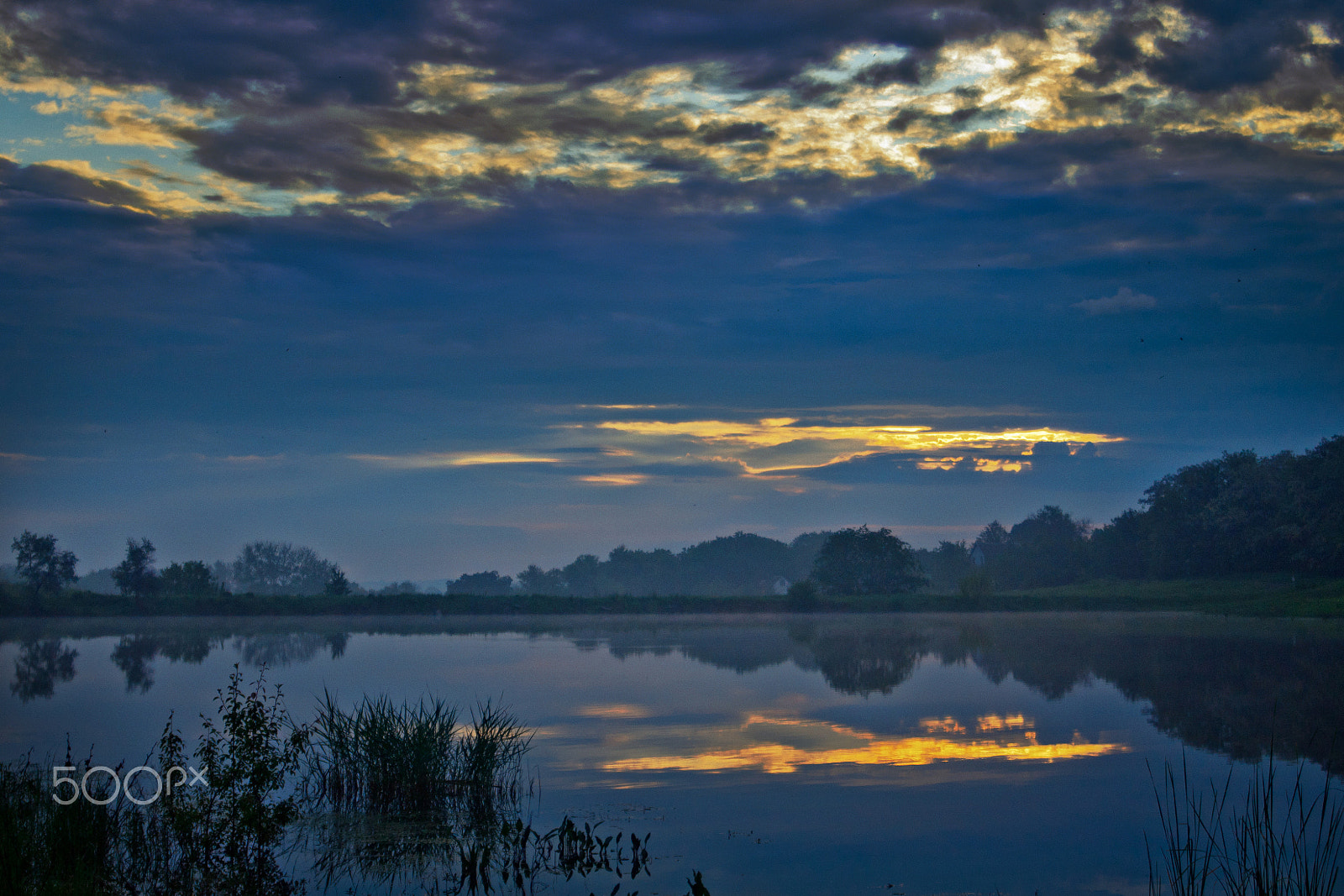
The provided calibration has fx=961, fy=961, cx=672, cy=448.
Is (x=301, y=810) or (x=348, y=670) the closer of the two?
(x=301, y=810)

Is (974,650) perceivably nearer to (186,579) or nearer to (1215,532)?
(1215,532)

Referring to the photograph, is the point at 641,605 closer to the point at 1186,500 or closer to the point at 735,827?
the point at 1186,500

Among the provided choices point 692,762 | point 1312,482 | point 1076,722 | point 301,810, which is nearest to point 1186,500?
point 1312,482

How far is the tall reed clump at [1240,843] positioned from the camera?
7664mm

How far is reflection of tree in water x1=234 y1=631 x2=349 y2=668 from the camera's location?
32522 mm

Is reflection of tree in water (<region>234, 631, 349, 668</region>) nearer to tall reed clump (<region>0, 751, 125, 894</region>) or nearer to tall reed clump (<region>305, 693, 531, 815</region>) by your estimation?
tall reed clump (<region>305, 693, 531, 815</region>)

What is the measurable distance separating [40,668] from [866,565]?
5506 centimetres

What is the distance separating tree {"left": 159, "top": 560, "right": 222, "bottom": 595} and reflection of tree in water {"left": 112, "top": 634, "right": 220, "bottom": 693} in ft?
71.1

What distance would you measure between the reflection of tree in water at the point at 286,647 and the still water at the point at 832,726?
36 centimetres

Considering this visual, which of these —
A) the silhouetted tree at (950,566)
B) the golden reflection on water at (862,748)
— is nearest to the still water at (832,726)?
the golden reflection on water at (862,748)

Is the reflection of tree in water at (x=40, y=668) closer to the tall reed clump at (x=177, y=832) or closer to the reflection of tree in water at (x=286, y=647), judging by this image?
the reflection of tree in water at (x=286, y=647)

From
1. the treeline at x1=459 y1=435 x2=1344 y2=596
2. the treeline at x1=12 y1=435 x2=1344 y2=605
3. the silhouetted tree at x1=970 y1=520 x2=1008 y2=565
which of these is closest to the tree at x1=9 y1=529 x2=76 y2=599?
the treeline at x1=12 y1=435 x2=1344 y2=605

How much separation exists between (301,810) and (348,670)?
17.4 meters

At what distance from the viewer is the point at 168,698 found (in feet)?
71.5
